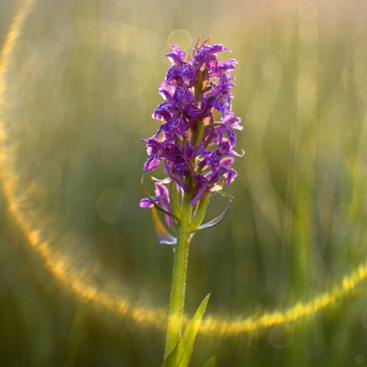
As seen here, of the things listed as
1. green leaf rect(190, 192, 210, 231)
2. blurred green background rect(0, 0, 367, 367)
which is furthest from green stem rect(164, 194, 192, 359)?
blurred green background rect(0, 0, 367, 367)

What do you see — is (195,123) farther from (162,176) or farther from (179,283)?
(162,176)

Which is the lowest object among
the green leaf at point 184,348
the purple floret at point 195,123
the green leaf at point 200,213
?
the green leaf at point 184,348

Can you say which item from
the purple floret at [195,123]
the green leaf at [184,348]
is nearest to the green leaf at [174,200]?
the purple floret at [195,123]

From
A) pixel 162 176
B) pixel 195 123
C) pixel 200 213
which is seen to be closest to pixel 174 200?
pixel 200 213

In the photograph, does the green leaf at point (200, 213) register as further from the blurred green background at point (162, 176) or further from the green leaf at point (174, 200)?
the blurred green background at point (162, 176)

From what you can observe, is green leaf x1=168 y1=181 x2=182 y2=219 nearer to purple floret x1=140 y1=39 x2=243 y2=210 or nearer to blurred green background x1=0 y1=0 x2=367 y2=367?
purple floret x1=140 y1=39 x2=243 y2=210

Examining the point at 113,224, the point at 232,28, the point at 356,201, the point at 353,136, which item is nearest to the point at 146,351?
the point at 113,224
